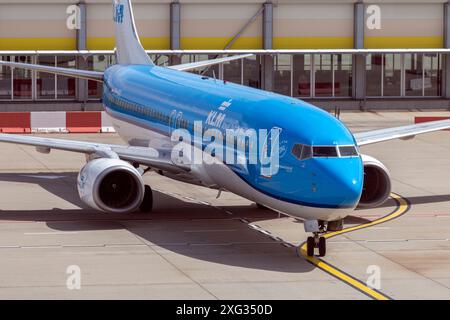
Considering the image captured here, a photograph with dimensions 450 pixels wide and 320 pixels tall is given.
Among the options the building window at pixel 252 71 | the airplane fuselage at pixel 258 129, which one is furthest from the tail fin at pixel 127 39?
the building window at pixel 252 71

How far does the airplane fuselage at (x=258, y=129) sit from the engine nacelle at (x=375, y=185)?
403 cm

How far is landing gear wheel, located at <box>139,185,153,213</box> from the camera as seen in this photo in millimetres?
38500

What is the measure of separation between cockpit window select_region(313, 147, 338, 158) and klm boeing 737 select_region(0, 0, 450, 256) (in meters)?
0.03

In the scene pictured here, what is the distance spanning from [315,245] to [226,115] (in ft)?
17.9

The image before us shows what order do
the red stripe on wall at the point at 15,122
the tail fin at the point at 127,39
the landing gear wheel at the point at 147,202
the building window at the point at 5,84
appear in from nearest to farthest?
the landing gear wheel at the point at 147,202, the tail fin at the point at 127,39, the red stripe on wall at the point at 15,122, the building window at the point at 5,84

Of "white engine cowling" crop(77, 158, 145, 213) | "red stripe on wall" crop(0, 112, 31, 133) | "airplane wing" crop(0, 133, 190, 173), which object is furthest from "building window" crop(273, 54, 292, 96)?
"white engine cowling" crop(77, 158, 145, 213)

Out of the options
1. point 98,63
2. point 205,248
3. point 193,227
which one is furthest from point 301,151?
point 98,63

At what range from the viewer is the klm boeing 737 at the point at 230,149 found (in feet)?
98.1

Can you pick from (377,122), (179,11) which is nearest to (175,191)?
(377,122)

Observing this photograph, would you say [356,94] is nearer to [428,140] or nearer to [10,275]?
[428,140]

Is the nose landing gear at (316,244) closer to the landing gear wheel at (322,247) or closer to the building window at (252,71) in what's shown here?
the landing gear wheel at (322,247)

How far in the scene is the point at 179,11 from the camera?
7200 cm

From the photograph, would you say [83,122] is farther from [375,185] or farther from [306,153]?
[306,153]

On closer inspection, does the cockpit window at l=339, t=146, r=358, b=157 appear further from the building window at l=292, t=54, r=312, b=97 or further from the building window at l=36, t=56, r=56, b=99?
the building window at l=292, t=54, r=312, b=97
